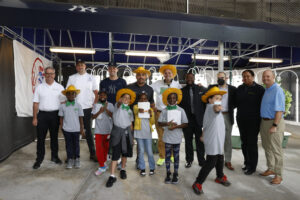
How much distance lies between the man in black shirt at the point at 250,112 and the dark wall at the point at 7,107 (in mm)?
4637

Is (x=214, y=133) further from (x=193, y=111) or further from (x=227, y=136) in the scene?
(x=227, y=136)

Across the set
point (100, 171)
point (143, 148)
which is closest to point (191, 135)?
point (143, 148)

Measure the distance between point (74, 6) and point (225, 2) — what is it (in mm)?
3726

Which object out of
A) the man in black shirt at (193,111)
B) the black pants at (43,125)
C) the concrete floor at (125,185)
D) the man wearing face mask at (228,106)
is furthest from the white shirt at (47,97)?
the man wearing face mask at (228,106)

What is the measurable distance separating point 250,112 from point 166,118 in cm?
148

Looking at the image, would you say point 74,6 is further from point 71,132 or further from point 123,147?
point 123,147

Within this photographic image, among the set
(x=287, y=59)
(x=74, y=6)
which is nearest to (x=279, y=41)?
(x=74, y=6)

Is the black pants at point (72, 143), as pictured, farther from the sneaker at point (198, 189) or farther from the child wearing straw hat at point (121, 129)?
the sneaker at point (198, 189)

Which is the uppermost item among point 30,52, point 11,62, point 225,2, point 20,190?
point 225,2

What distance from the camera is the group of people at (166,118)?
2.69 meters

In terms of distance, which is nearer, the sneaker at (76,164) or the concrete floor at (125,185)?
the concrete floor at (125,185)

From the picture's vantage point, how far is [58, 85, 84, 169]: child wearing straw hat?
3.29 metres

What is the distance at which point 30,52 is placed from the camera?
200 inches

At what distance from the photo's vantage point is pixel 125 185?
2.75 metres
